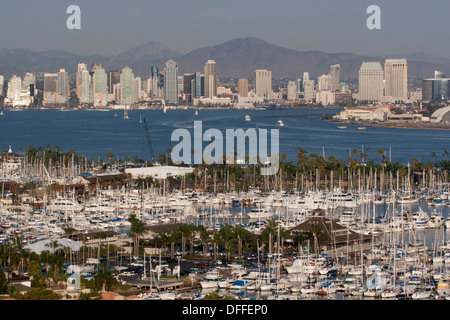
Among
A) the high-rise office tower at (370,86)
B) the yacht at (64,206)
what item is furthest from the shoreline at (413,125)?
the yacht at (64,206)

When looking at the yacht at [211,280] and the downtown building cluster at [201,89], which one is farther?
the downtown building cluster at [201,89]

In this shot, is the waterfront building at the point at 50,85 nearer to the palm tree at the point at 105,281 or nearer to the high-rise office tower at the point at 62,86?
the high-rise office tower at the point at 62,86

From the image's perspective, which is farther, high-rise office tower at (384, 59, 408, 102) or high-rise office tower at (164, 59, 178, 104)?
high-rise office tower at (164, 59, 178, 104)

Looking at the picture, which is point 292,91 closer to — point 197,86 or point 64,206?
point 197,86

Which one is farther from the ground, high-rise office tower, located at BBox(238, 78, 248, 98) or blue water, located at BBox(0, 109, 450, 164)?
high-rise office tower, located at BBox(238, 78, 248, 98)

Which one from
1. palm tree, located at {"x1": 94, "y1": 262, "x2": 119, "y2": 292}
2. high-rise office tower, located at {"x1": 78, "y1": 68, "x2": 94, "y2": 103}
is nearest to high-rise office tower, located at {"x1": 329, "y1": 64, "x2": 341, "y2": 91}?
high-rise office tower, located at {"x1": 78, "y1": 68, "x2": 94, "y2": 103}

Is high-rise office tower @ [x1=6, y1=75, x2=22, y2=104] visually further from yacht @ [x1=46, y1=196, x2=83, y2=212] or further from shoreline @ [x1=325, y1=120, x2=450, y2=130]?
yacht @ [x1=46, y1=196, x2=83, y2=212]

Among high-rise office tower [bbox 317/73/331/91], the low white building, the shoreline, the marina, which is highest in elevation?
high-rise office tower [bbox 317/73/331/91]

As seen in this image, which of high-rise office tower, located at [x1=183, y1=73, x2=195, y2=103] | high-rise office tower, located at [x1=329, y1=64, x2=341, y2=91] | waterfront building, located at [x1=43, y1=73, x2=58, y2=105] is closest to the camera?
waterfront building, located at [x1=43, y1=73, x2=58, y2=105]

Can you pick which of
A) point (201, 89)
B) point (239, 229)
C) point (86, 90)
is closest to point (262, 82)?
point (201, 89)
